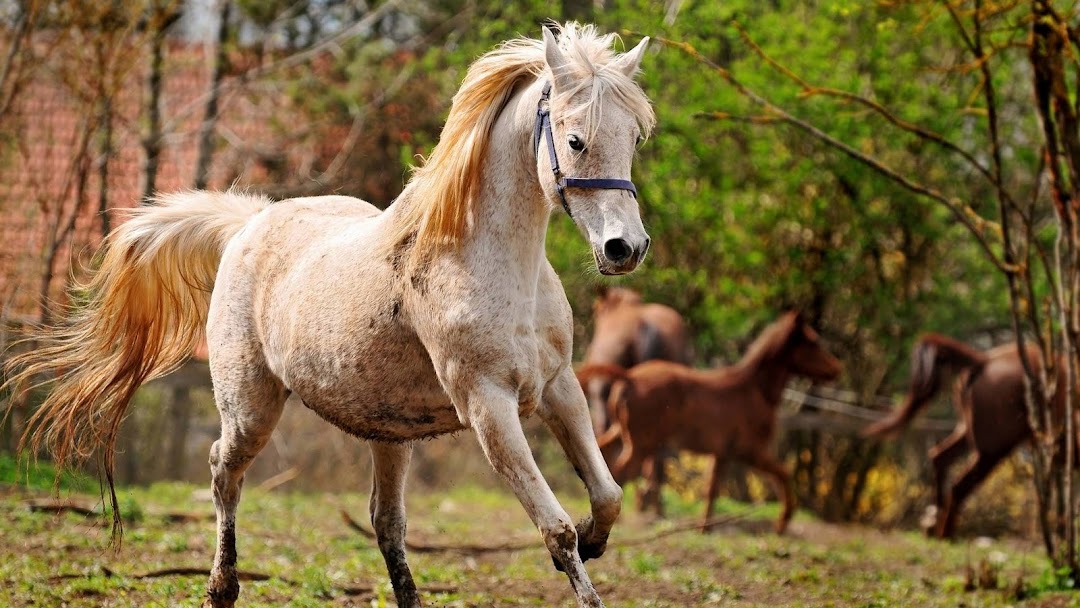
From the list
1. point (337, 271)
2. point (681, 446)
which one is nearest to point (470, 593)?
point (337, 271)

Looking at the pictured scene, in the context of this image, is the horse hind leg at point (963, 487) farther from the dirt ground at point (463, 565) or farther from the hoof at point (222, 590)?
the hoof at point (222, 590)

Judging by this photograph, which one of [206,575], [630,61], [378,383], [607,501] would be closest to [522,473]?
[607,501]

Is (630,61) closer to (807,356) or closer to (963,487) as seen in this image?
(807,356)

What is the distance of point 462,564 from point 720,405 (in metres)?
3.34

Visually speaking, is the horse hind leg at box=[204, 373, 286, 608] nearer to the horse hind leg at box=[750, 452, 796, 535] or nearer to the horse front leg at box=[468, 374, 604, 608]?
the horse front leg at box=[468, 374, 604, 608]

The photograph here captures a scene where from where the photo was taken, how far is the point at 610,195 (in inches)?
148

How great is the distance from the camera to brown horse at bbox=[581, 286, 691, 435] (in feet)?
35.9

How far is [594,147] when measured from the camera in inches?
151

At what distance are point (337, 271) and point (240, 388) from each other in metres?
0.78

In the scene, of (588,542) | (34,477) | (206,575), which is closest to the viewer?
(588,542)

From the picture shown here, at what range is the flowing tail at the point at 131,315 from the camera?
5.39 meters

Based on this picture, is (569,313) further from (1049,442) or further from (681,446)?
(681,446)

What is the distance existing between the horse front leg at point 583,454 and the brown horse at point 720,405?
5.32 metres

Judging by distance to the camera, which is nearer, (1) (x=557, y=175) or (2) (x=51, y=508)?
A: (1) (x=557, y=175)
